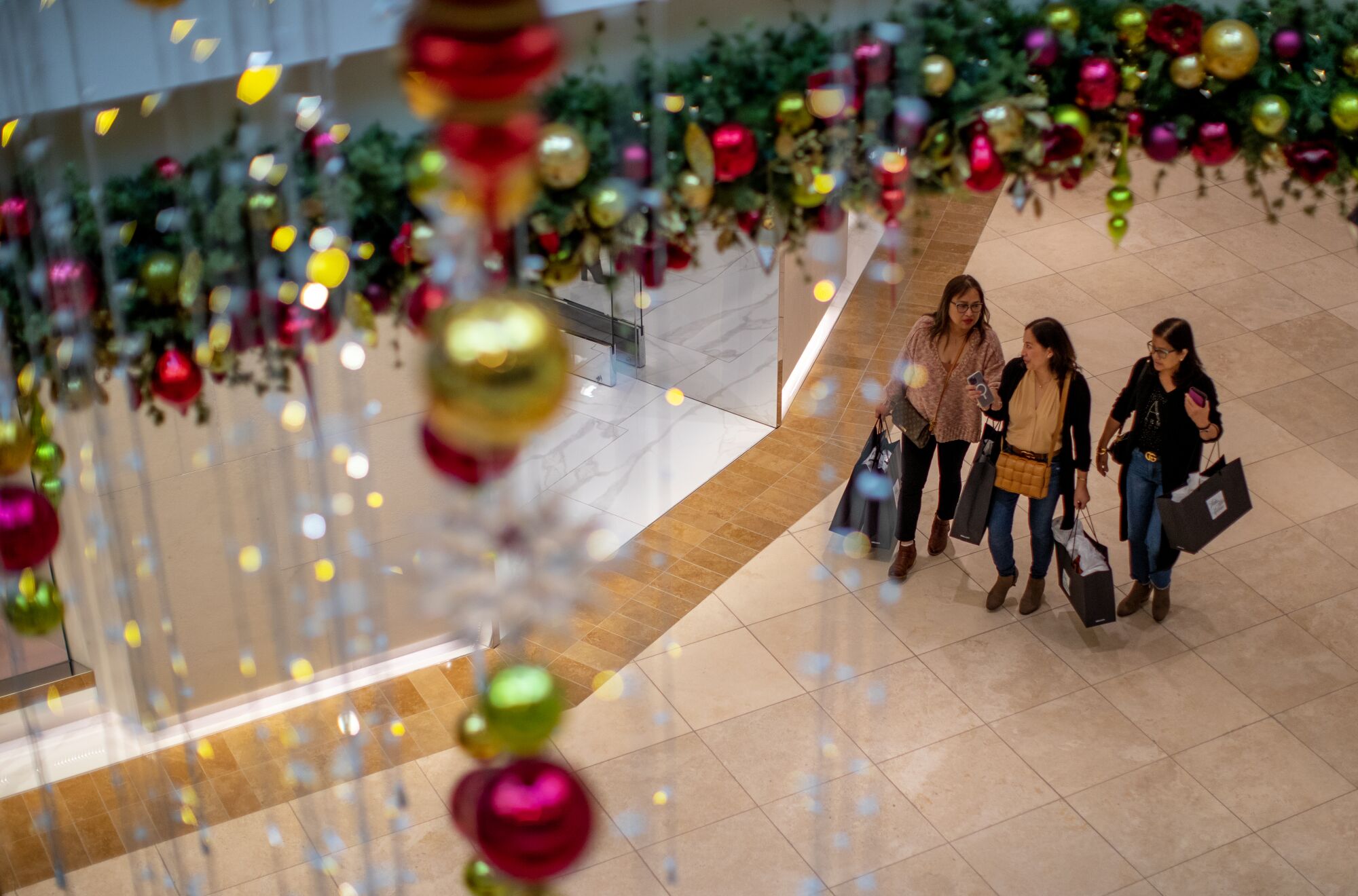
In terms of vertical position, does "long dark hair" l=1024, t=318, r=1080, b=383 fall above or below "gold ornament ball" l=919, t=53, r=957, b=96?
below

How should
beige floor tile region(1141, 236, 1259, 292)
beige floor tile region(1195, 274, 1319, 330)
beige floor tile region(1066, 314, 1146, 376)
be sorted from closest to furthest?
beige floor tile region(1066, 314, 1146, 376), beige floor tile region(1195, 274, 1319, 330), beige floor tile region(1141, 236, 1259, 292)

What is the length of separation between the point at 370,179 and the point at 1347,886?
139 inches

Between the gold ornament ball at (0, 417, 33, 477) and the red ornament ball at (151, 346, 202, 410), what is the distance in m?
0.37

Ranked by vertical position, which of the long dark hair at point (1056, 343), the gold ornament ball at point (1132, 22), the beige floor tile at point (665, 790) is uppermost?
the gold ornament ball at point (1132, 22)

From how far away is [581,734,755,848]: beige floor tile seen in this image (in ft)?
14.8

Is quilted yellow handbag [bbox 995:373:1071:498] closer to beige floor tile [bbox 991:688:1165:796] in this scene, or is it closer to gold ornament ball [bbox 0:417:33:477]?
beige floor tile [bbox 991:688:1165:796]

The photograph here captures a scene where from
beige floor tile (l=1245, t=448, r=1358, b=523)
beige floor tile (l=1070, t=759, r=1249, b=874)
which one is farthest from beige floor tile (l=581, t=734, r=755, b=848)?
beige floor tile (l=1245, t=448, r=1358, b=523)

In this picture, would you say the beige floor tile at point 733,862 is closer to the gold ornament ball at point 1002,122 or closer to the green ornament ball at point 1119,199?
the green ornament ball at point 1119,199

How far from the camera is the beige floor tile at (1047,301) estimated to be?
Result: 7.08 metres

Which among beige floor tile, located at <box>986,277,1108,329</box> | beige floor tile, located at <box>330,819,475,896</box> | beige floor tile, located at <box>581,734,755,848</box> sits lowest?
beige floor tile, located at <box>330,819,475,896</box>

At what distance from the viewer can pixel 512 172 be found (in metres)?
0.81

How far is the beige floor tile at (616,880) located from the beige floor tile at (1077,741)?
1246 mm

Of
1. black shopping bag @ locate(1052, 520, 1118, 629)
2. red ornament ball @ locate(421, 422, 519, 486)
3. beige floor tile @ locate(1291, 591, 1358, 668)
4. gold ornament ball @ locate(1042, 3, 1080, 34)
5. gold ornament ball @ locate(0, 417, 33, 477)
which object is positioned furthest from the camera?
beige floor tile @ locate(1291, 591, 1358, 668)

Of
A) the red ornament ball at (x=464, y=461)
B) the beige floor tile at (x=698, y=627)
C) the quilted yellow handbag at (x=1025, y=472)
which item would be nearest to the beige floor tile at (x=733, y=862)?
the beige floor tile at (x=698, y=627)
